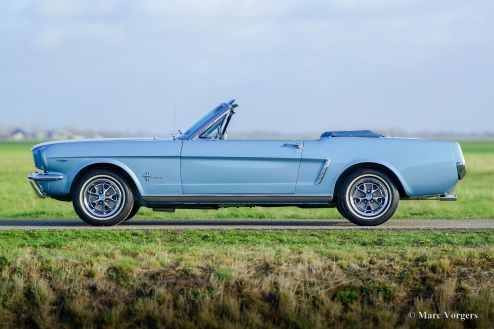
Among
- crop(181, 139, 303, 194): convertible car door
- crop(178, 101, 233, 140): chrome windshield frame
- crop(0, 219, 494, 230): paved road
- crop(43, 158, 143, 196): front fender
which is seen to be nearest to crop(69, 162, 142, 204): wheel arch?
crop(43, 158, 143, 196): front fender

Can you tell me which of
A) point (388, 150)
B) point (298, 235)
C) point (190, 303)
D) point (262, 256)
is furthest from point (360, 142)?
point (190, 303)

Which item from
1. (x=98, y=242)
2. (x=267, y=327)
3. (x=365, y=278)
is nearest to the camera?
(x=267, y=327)

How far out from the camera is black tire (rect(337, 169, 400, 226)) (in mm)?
12742

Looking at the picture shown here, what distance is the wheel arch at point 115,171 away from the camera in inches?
504

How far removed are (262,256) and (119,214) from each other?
3.37m

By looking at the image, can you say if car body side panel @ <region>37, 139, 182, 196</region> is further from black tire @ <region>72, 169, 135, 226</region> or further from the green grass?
the green grass

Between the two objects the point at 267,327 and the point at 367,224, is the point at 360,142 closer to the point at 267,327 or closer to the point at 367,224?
the point at 367,224

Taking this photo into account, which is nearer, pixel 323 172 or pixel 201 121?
pixel 323 172

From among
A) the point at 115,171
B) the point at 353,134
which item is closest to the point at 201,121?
the point at 115,171

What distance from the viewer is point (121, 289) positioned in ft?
30.9

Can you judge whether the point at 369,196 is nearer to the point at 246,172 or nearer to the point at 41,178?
the point at 246,172

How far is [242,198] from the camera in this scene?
41.9ft

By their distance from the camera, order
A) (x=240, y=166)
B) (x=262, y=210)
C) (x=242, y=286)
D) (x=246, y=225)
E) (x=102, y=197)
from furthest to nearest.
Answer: (x=262, y=210)
(x=246, y=225)
(x=102, y=197)
(x=240, y=166)
(x=242, y=286)

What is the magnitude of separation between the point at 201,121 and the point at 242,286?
4.04 metres
